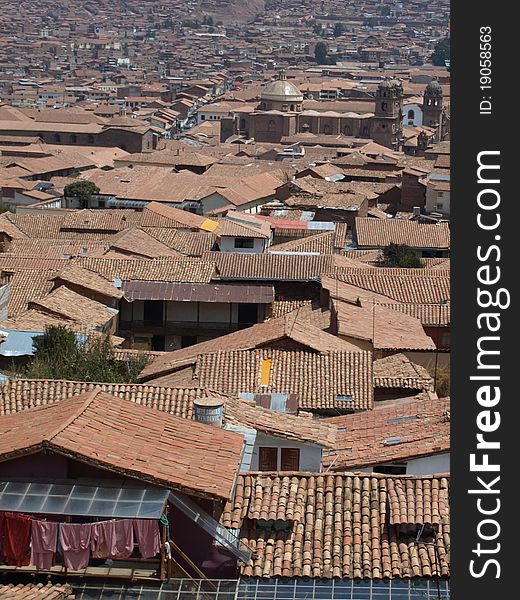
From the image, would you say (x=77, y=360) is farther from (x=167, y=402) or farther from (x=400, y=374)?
(x=167, y=402)

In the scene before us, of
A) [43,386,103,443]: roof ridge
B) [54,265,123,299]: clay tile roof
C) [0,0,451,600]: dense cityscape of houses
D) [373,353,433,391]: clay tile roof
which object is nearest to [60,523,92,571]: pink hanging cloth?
[0,0,451,600]: dense cityscape of houses

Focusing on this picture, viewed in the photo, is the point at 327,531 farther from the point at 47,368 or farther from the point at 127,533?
the point at 47,368

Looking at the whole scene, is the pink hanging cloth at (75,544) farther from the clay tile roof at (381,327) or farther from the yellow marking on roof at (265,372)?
the clay tile roof at (381,327)

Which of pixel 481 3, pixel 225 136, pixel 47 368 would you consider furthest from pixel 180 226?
pixel 225 136

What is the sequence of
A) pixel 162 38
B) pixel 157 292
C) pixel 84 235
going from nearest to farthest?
pixel 157 292, pixel 84 235, pixel 162 38

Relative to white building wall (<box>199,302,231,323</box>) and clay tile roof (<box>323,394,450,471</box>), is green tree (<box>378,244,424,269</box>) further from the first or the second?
clay tile roof (<box>323,394,450,471</box>)

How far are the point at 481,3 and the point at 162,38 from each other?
16532cm

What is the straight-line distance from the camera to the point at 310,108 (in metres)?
84.7

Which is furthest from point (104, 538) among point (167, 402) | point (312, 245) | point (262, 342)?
point (312, 245)

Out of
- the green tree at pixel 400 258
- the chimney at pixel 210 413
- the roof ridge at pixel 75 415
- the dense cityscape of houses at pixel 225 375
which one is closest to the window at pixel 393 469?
the dense cityscape of houses at pixel 225 375

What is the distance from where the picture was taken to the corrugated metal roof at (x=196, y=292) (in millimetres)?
24266

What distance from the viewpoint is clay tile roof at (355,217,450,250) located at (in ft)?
119

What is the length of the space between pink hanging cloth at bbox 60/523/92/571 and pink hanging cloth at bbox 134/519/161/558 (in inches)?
13.2

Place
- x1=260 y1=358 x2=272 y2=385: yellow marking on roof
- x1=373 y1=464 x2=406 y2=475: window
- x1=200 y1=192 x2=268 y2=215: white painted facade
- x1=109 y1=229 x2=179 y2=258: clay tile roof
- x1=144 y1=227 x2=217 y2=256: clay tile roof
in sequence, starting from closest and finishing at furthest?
1. x1=373 y1=464 x2=406 y2=475: window
2. x1=260 y1=358 x2=272 y2=385: yellow marking on roof
3. x1=109 y1=229 x2=179 y2=258: clay tile roof
4. x1=144 y1=227 x2=217 y2=256: clay tile roof
5. x1=200 y1=192 x2=268 y2=215: white painted facade
